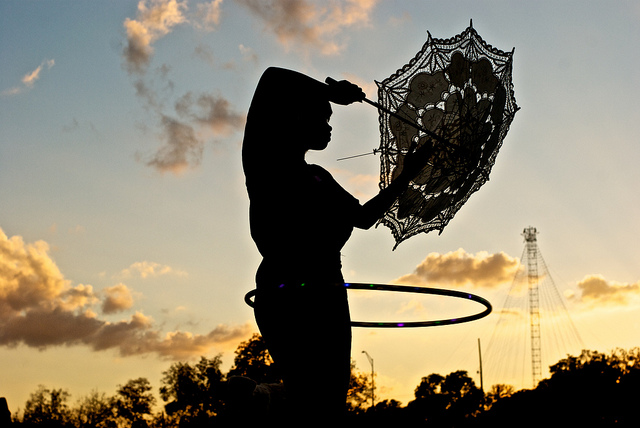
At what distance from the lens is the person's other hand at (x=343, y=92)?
201 inches

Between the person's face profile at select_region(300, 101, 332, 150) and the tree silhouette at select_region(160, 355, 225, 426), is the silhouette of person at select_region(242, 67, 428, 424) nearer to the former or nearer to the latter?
the person's face profile at select_region(300, 101, 332, 150)

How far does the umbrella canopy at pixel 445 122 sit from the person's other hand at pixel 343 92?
82cm

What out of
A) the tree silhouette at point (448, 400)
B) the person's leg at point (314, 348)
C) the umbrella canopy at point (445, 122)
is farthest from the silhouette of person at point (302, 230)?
the tree silhouette at point (448, 400)

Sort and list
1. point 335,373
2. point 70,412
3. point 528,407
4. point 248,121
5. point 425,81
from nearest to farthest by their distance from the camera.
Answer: point 335,373 → point 248,121 → point 425,81 → point 528,407 → point 70,412

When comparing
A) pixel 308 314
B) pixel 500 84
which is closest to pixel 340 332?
pixel 308 314

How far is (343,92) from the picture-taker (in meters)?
5.11

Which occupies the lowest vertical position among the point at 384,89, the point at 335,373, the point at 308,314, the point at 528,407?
the point at 335,373

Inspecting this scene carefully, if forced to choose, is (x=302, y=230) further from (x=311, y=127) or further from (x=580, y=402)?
(x=580, y=402)

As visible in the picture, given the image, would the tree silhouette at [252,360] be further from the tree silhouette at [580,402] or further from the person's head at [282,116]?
the person's head at [282,116]

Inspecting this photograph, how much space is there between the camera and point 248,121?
16.7 feet

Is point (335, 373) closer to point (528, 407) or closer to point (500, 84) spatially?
point (500, 84)

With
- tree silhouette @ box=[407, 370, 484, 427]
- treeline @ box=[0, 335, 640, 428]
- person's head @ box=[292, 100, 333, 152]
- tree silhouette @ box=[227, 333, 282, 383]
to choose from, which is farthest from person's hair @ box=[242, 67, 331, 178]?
tree silhouette @ box=[407, 370, 484, 427]

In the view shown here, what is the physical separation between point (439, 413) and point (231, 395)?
82.9m

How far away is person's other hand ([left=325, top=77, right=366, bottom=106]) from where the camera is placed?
511 centimetres
